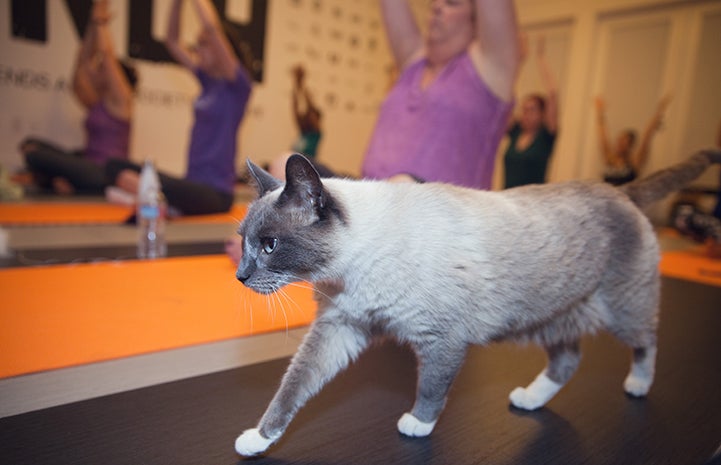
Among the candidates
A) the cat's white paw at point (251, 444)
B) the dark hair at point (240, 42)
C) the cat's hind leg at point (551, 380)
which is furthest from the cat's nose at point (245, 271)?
the dark hair at point (240, 42)

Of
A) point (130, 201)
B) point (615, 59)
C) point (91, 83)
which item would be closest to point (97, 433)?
point (130, 201)

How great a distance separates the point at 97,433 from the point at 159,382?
23cm

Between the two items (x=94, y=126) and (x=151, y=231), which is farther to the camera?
(x=94, y=126)

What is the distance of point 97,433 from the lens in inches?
37.3

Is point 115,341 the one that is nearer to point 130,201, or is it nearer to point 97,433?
point 97,433

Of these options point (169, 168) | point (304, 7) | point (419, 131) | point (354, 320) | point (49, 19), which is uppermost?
point (304, 7)

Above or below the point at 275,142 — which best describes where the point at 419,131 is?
above

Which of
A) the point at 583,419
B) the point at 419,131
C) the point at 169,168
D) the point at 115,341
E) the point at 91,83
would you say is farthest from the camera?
the point at 169,168

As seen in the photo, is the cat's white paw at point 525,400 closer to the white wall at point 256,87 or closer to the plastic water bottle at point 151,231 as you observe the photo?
the plastic water bottle at point 151,231

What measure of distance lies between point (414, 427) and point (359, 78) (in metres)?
6.87

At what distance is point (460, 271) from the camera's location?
3.02 feet

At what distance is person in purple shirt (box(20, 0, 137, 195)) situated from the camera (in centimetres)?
430

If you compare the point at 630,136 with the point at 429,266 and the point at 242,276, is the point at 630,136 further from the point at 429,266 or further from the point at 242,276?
the point at 242,276

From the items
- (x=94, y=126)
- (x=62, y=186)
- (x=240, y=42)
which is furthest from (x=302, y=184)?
(x=240, y=42)
